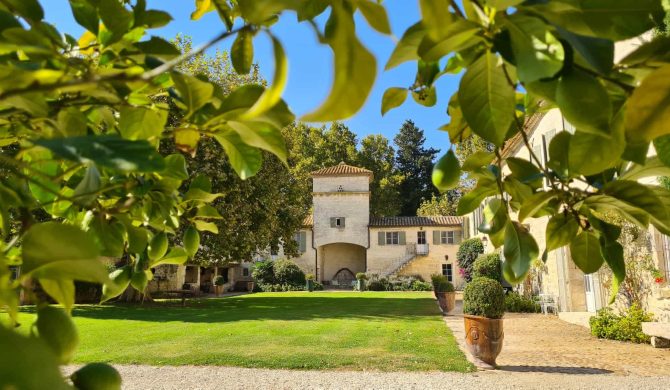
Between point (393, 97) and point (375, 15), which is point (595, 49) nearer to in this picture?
point (375, 15)

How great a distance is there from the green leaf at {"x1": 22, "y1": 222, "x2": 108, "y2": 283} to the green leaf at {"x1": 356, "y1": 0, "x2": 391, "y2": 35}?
0.95ft

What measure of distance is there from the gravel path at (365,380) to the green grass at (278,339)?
394mm

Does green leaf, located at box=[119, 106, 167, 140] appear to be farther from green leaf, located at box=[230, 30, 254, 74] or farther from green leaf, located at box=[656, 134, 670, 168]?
green leaf, located at box=[656, 134, 670, 168]

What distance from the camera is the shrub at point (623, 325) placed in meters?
9.23

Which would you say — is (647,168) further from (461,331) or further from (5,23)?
(461,331)

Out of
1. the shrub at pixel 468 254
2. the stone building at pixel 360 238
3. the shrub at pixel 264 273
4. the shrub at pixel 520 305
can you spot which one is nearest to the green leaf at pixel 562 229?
the shrub at pixel 520 305

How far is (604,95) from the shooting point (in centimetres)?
45

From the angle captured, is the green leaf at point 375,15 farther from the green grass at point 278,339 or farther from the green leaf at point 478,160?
the green grass at point 278,339

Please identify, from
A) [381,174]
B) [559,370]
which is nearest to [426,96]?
[559,370]

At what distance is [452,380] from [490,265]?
39.8 feet

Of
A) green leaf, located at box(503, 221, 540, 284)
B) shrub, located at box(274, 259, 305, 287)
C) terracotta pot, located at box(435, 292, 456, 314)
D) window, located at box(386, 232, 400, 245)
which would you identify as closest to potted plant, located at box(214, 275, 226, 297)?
shrub, located at box(274, 259, 305, 287)

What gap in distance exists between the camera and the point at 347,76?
0.99ft

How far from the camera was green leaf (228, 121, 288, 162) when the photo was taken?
1.92 feet

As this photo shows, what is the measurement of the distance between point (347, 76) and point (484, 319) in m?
7.89
